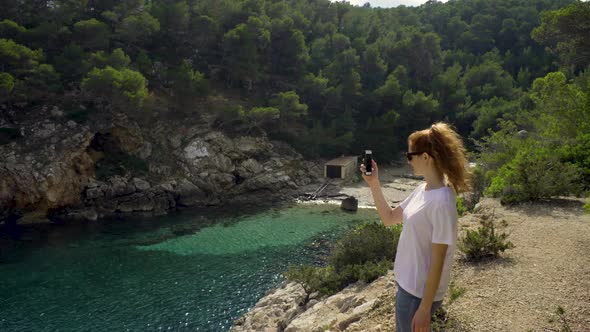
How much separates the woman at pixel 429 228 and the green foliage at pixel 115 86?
28501 millimetres

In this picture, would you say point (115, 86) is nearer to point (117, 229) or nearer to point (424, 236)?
point (117, 229)

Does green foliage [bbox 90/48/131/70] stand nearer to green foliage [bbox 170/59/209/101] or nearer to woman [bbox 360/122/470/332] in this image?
green foliage [bbox 170/59/209/101]

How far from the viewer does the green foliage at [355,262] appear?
10695 mm

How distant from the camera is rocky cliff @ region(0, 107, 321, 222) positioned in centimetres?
2481

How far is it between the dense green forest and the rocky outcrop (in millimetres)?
6103

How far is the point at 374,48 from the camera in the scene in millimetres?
50031

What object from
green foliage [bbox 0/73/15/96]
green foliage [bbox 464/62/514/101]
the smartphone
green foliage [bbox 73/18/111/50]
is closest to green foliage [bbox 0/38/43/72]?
green foliage [bbox 0/73/15/96]

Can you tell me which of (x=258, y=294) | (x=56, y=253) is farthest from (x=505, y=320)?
(x=56, y=253)

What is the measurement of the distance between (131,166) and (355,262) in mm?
23028

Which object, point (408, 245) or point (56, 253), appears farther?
point (56, 253)

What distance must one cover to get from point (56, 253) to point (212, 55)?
26.8 metres

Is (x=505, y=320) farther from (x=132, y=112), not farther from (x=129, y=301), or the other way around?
(x=132, y=112)

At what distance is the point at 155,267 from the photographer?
17156 millimetres

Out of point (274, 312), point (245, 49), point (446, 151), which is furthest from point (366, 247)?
point (245, 49)
